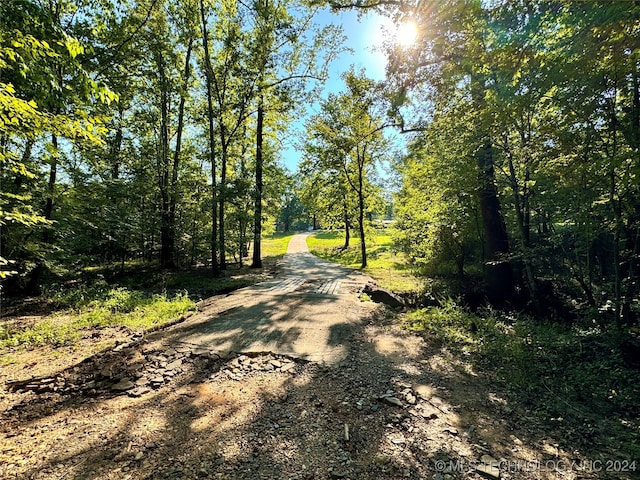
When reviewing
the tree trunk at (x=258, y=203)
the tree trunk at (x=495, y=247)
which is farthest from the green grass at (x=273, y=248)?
the tree trunk at (x=495, y=247)

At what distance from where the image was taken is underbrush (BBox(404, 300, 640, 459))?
107 inches

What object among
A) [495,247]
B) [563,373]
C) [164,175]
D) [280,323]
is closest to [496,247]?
[495,247]

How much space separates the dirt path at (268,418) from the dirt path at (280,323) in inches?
4.5

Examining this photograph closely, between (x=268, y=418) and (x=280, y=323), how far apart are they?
2721 millimetres

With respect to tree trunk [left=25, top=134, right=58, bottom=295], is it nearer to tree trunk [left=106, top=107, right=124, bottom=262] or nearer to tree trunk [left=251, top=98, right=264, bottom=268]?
tree trunk [left=106, top=107, right=124, bottom=262]

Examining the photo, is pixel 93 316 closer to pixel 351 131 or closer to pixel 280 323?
pixel 280 323

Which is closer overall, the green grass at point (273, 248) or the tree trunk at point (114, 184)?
the tree trunk at point (114, 184)

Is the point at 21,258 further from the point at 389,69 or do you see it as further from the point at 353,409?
the point at 389,69

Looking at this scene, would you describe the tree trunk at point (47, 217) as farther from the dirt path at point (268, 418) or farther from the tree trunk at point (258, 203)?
the tree trunk at point (258, 203)

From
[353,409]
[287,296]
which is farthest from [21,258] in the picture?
[353,409]

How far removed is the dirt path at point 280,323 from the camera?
4.46m

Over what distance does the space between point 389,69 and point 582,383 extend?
8972mm

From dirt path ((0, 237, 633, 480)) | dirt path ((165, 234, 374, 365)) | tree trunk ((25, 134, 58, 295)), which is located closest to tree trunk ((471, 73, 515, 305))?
dirt path ((165, 234, 374, 365))

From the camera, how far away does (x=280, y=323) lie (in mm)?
5508
